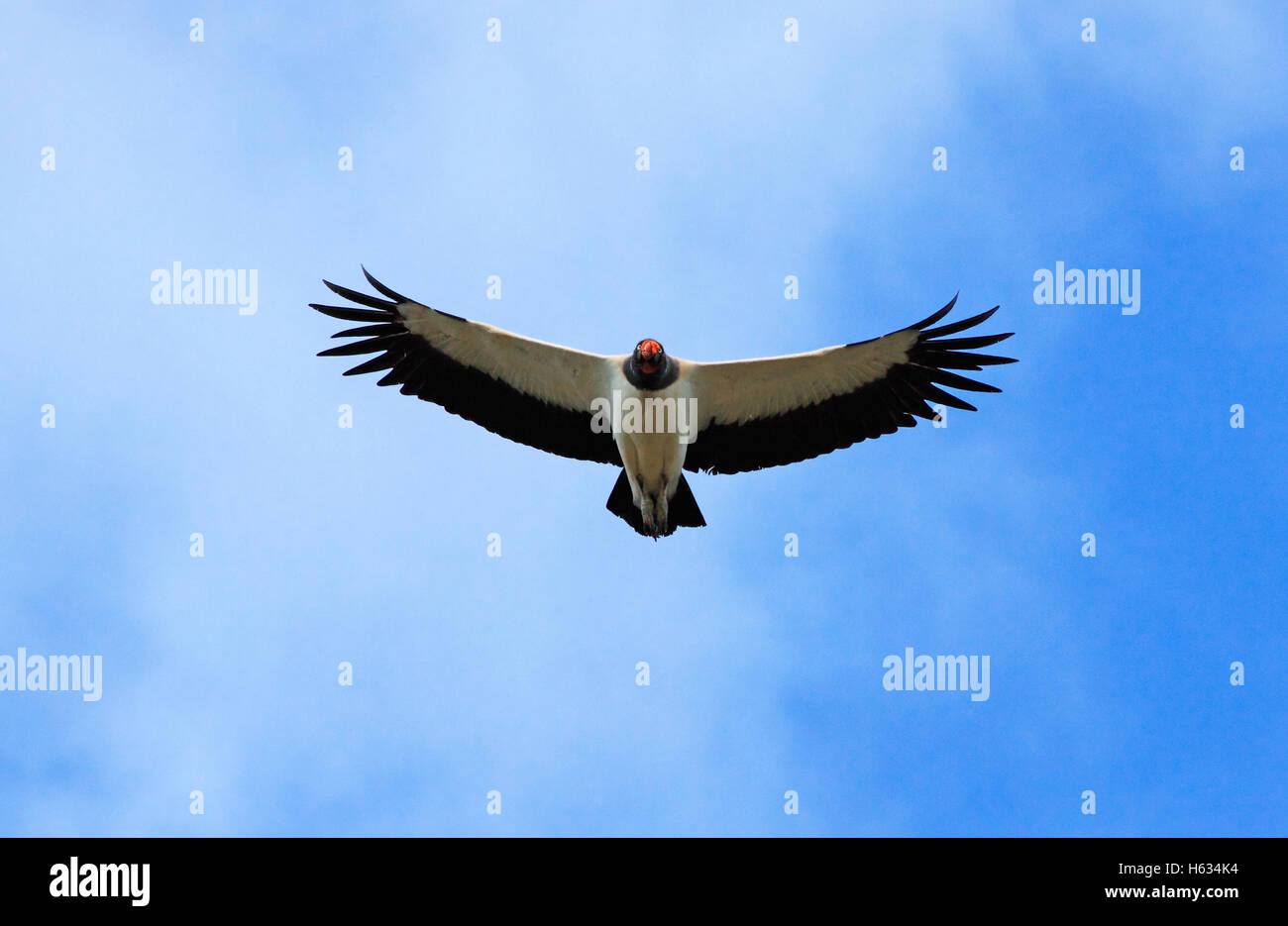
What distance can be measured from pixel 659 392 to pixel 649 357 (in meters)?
0.55

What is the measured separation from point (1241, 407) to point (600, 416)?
336 inches

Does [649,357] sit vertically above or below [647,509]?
above

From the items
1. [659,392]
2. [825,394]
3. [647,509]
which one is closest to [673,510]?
[647,509]

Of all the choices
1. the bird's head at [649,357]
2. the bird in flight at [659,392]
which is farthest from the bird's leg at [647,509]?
the bird's head at [649,357]

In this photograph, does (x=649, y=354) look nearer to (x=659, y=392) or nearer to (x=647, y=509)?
(x=659, y=392)

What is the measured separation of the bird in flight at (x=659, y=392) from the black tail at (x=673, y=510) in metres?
0.01

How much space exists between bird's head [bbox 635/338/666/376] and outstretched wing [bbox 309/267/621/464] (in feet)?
1.87

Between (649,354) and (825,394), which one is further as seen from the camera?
(825,394)

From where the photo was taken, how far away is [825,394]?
17203 mm

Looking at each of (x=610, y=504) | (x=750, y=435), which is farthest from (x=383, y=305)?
(x=750, y=435)

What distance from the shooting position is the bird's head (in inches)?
639

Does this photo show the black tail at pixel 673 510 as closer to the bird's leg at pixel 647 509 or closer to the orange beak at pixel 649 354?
the bird's leg at pixel 647 509
